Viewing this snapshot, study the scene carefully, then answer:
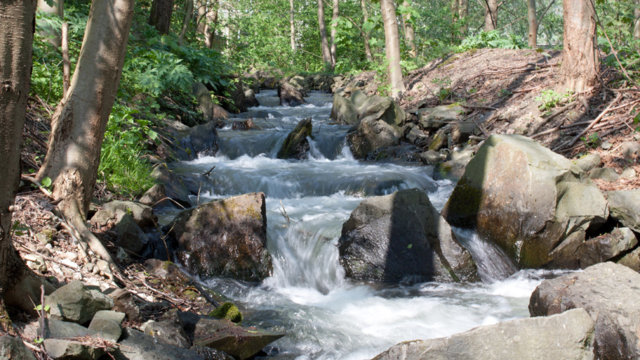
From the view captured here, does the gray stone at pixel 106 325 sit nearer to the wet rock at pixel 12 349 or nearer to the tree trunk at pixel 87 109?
the wet rock at pixel 12 349

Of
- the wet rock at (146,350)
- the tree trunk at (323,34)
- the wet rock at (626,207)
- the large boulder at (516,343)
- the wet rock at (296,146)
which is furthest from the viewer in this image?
the tree trunk at (323,34)

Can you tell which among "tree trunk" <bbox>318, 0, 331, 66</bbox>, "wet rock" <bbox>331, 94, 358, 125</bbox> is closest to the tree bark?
"wet rock" <bbox>331, 94, 358, 125</bbox>

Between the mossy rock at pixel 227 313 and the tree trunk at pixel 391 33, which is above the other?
the tree trunk at pixel 391 33

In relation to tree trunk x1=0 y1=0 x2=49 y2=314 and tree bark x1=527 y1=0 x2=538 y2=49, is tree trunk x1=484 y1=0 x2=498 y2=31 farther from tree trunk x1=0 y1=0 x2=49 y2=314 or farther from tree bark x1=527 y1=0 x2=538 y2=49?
tree trunk x1=0 y1=0 x2=49 y2=314

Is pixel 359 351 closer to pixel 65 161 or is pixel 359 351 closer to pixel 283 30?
pixel 65 161

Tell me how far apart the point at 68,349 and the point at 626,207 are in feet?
20.8

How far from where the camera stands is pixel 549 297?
4.30m

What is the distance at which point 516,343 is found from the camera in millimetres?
2934

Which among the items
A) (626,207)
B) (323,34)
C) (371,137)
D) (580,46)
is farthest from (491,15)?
(626,207)

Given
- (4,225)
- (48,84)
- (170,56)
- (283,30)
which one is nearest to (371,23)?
(170,56)

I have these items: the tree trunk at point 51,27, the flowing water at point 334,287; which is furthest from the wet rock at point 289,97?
the tree trunk at point 51,27

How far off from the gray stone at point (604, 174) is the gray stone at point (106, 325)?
267 inches

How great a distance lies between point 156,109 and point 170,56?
1.35m

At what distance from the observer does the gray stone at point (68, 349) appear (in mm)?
2688
